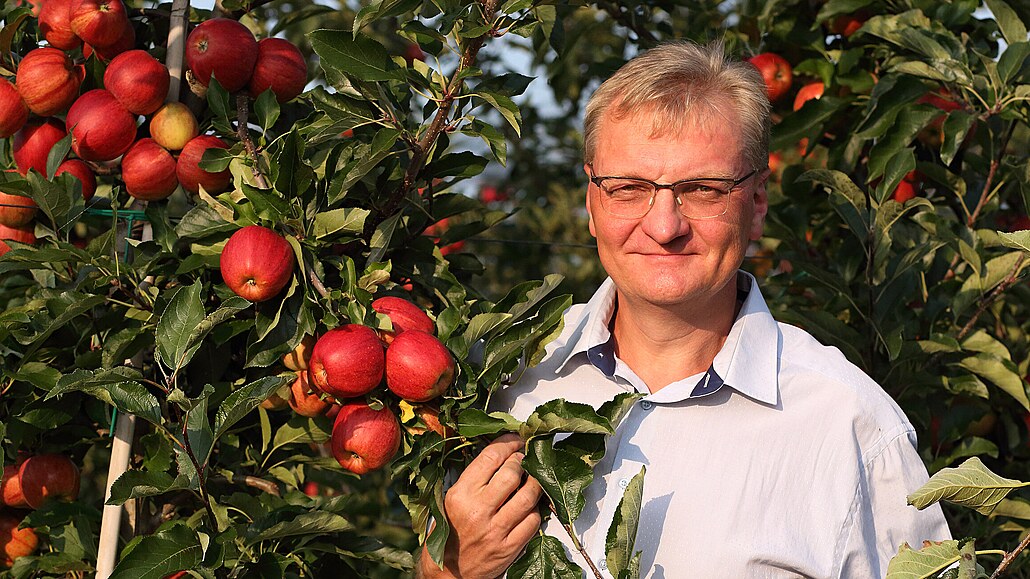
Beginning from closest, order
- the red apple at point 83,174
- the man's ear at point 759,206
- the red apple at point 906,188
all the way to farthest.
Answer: the man's ear at point 759,206 → the red apple at point 83,174 → the red apple at point 906,188

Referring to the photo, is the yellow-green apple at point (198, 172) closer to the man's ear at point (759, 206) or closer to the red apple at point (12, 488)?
the red apple at point (12, 488)

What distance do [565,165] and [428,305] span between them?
268 centimetres

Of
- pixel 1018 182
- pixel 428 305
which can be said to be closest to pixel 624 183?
pixel 428 305

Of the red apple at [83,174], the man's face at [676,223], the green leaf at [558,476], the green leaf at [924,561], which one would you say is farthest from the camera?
the red apple at [83,174]

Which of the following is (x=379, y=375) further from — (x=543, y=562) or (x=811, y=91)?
(x=811, y=91)

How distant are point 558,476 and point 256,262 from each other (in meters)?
0.44

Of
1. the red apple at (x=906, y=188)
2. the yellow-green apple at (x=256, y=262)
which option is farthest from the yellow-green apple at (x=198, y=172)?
the red apple at (x=906, y=188)

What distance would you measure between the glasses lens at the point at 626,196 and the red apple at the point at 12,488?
95 cm

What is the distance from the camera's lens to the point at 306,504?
1507mm

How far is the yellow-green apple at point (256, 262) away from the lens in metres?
1.28

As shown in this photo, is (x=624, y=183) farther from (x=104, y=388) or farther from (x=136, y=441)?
(x=136, y=441)

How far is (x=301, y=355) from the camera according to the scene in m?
1.39

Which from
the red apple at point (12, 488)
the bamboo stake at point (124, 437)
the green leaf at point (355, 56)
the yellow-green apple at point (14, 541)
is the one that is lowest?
the yellow-green apple at point (14, 541)

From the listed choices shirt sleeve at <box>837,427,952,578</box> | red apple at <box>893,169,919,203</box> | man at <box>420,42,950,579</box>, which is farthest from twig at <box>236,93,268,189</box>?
red apple at <box>893,169,919,203</box>
